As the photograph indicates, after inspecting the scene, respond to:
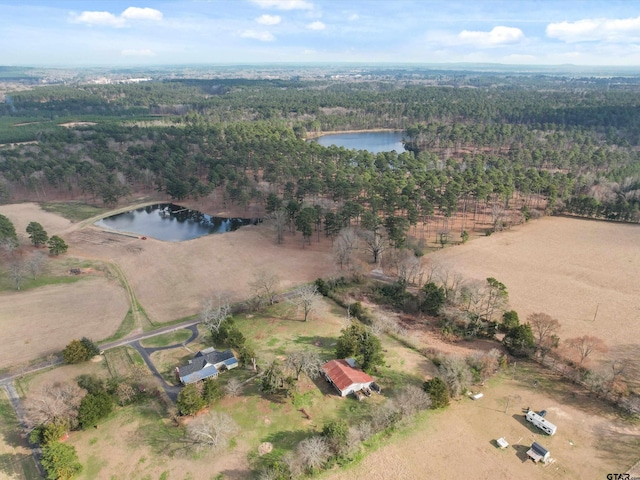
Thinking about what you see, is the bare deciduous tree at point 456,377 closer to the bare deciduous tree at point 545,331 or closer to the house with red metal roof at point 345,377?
the house with red metal roof at point 345,377

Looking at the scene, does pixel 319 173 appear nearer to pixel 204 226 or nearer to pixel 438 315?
pixel 204 226

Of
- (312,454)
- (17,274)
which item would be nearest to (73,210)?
(17,274)

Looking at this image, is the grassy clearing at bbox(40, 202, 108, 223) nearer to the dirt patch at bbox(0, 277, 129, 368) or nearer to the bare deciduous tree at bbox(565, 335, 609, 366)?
the dirt patch at bbox(0, 277, 129, 368)

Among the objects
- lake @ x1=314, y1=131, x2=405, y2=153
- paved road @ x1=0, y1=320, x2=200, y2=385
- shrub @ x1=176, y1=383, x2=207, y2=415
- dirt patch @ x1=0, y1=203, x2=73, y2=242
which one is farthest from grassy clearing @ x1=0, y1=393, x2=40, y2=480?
lake @ x1=314, y1=131, x2=405, y2=153

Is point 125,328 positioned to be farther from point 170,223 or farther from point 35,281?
point 170,223

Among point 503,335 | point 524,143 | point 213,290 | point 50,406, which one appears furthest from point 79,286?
point 524,143

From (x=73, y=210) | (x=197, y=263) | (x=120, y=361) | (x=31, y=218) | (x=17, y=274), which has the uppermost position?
(x=73, y=210)
